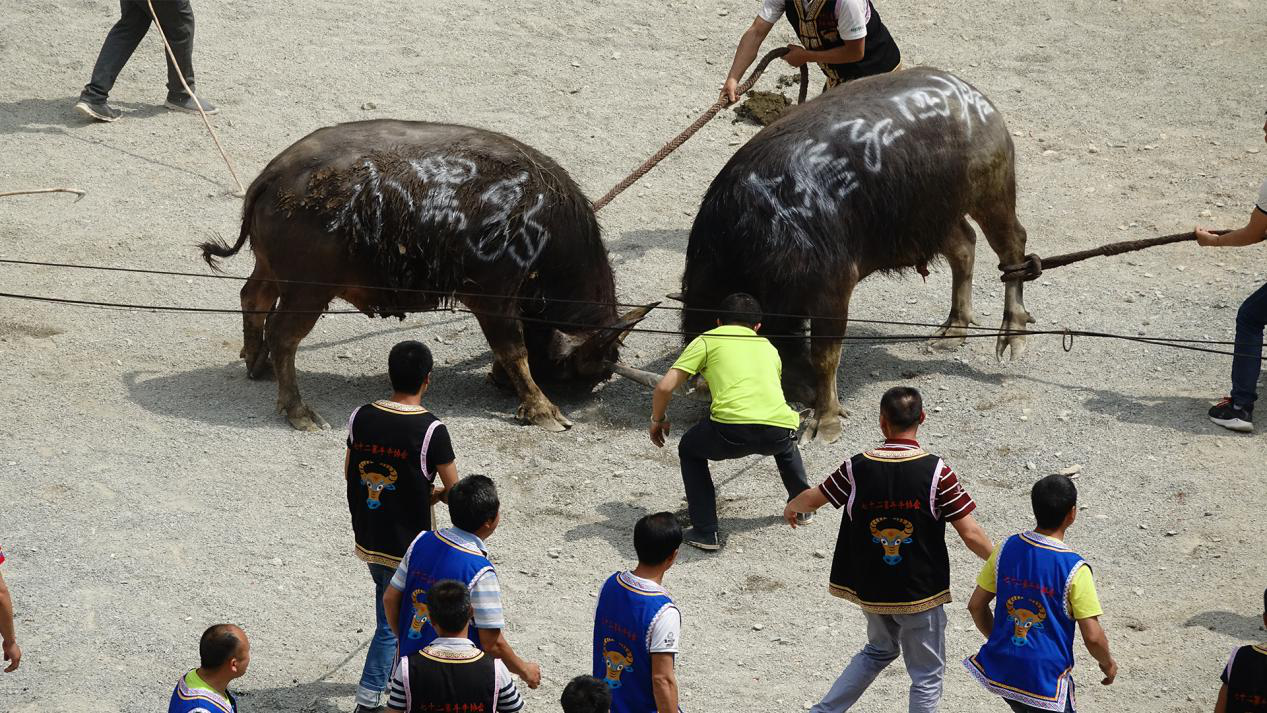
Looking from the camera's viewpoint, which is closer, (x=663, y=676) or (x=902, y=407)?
(x=663, y=676)

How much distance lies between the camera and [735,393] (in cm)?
675

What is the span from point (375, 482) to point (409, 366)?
1.51 ft

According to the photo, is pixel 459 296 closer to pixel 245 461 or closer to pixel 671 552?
pixel 245 461

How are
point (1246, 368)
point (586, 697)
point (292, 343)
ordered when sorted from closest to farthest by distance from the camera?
point (586, 697)
point (1246, 368)
point (292, 343)

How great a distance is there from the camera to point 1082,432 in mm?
8172

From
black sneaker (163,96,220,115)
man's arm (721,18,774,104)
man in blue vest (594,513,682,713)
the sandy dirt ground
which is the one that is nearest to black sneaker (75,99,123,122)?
the sandy dirt ground

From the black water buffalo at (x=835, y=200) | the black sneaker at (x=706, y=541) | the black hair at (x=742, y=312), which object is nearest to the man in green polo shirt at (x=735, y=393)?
the black hair at (x=742, y=312)

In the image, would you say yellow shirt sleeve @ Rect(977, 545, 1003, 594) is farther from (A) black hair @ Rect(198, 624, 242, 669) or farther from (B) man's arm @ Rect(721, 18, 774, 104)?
(B) man's arm @ Rect(721, 18, 774, 104)

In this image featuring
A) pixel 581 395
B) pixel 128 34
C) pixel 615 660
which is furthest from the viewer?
pixel 128 34

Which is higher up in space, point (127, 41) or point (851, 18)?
point (851, 18)

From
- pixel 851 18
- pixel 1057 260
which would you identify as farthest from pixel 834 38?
pixel 1057 260

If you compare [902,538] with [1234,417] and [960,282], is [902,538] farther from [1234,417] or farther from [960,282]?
[960,282]

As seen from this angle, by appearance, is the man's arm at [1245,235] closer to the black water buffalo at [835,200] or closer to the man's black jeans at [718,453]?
the black water buffalo at [835,200]

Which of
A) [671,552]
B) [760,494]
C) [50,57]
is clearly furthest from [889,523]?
[50,57]
